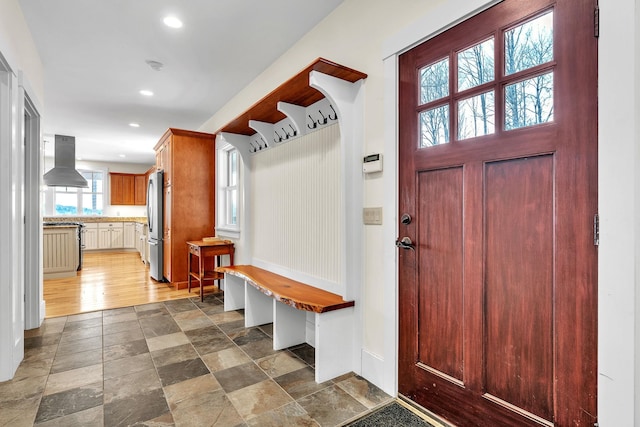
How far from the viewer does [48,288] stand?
4605mm

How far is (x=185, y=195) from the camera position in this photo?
15.4 ft

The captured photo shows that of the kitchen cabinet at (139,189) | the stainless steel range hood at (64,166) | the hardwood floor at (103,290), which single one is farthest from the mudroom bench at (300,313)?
the kitchen cabinet at (139,189)

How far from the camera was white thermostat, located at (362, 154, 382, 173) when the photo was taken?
6.48 feet

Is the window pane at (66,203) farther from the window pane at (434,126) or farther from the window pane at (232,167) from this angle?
the window pane at (434,126)

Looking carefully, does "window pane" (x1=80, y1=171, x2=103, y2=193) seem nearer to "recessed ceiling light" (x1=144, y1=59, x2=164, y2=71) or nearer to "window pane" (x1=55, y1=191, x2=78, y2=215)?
"window pane" (x1=55, y1=191, x2=78, y2=215)

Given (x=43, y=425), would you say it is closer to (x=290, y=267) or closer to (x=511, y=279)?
(x=290, y=267)

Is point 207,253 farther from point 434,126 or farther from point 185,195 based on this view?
point 434,126

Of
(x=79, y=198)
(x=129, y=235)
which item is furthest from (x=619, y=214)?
(x=79, y=198)

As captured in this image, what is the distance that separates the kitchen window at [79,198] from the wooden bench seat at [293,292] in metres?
7.71

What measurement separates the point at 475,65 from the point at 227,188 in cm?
377

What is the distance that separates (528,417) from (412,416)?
57cm

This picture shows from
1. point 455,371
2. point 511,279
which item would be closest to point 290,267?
point 455,371

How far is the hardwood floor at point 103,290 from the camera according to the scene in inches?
149

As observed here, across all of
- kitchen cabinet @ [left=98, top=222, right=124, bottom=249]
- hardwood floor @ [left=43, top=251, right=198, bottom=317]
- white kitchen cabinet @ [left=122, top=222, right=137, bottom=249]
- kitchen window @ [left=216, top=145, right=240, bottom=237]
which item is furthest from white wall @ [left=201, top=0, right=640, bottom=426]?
kitchen cabinet @ [left=98, top=222, right=124, bottom=249]
